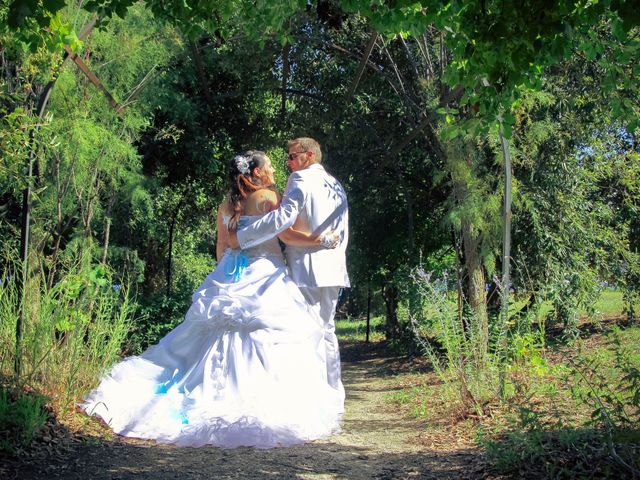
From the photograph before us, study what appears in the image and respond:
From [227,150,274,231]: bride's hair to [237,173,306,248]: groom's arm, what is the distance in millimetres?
196

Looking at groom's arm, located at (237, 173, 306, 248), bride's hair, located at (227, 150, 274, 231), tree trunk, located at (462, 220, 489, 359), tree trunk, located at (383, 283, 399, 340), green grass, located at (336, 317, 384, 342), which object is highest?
bride's hair, located at (227, 150, 274, 231)

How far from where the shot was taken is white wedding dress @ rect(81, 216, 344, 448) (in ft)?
16.8

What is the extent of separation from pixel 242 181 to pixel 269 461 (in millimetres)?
2588

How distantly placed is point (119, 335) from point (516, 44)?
3.73 metres

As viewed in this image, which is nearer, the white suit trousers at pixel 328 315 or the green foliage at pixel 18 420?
the green foliage at pixel 18 420

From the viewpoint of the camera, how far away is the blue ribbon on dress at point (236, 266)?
20.4ft

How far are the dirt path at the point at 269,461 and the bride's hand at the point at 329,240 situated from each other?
1477mm

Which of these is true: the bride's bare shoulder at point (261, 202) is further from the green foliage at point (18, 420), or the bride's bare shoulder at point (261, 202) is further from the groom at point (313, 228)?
→ the green foliage at point (18, 420)

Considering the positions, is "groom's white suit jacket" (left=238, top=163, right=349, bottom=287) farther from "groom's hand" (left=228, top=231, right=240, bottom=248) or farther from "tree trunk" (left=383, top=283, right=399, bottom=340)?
"tree trunk" (left=383, top=283, right=399, bottom=340)

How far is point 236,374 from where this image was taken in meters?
5.60

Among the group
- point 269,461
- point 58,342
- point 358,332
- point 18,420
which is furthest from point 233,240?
point 358,332

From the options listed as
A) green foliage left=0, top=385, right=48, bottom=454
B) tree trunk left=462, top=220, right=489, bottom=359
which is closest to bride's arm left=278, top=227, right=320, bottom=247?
tree trunk left=462, top=220, right=489, bottom=359

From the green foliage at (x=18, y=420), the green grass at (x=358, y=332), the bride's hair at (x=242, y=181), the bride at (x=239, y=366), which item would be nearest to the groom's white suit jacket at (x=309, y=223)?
the bride at (x=239, y=366)

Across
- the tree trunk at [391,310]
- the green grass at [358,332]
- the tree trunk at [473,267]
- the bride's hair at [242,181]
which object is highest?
the bride's hair at [242,181]
